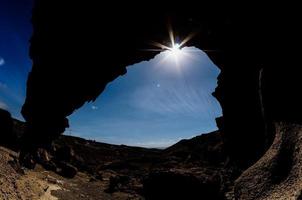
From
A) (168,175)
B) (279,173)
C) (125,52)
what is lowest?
(279,173)

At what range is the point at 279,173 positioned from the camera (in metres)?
2.45

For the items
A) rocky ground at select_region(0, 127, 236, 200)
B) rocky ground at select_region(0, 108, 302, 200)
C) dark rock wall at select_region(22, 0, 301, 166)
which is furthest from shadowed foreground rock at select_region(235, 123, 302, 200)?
rocky ground at select_region(0, 127, 236, 200)

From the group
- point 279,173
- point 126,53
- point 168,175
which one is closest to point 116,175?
point 168,175

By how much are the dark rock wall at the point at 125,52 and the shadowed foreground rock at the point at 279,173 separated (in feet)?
13.1

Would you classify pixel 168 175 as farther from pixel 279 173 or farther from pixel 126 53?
pixel 279 173

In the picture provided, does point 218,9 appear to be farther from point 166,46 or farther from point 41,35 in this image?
point 41,35

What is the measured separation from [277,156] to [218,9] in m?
7.34

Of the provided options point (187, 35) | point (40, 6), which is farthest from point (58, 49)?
point (187, 35)

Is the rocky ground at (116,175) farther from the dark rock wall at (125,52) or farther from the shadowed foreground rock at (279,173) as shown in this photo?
the shadowed foreground rock at (279,173)

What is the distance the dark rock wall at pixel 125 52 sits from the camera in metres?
10.3

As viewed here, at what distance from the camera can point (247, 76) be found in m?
14.1

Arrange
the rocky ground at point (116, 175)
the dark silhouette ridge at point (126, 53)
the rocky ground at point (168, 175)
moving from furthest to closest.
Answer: the rocky ground at point (116, 175)
the dark silhouette ridge at point (126, 53)
the rocky ground at point (168, 175)

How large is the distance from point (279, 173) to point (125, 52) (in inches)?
451

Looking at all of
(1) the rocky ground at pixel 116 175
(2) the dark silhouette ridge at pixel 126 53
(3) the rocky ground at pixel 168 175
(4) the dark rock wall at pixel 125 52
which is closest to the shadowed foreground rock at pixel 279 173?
(3) the rocky ground at pixel 168 175
